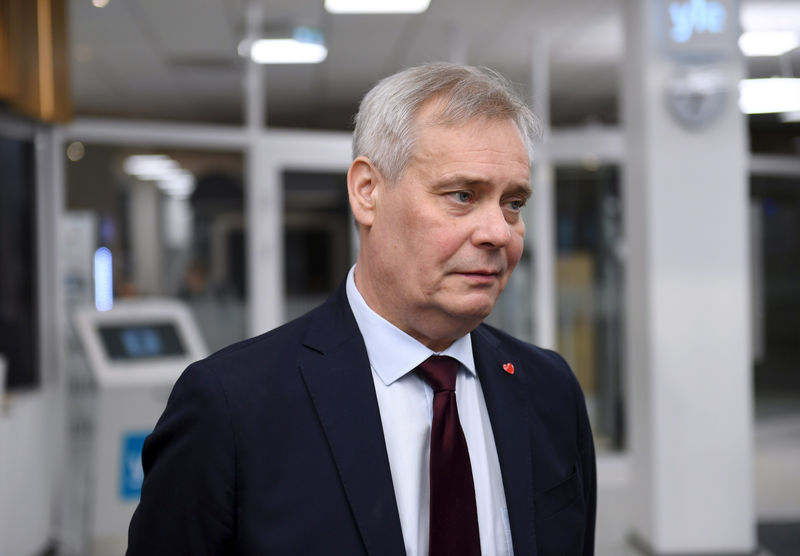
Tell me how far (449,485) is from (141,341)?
3.33 m

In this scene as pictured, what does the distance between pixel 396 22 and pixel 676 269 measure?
7.33ft

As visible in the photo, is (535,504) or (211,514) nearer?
(211,514)

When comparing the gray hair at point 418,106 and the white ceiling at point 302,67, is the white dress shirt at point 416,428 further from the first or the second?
the white ceiling at point 302,67

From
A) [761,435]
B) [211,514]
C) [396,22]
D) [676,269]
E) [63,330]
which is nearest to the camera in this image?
[211,514]

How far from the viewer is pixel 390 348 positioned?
1.22 meters

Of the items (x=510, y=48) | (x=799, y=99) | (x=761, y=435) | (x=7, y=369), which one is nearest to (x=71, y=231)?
(x=7, y=369)

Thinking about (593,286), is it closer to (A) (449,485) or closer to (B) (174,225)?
(B) (174,225)

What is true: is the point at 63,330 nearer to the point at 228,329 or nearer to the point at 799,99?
the point at 228,329

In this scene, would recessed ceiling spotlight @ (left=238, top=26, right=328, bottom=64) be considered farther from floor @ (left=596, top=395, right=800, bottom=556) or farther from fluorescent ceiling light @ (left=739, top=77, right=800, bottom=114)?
floor @ (left=596, top=395, right=800, bottom=556)

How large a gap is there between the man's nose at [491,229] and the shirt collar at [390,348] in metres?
0.19

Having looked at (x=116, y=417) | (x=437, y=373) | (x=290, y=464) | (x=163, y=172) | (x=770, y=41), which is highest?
(x=770, y=41)

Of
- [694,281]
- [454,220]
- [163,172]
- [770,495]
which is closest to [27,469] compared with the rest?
[163,172]

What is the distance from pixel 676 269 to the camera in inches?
158

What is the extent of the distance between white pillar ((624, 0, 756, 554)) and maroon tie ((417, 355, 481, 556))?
3.04 meters
